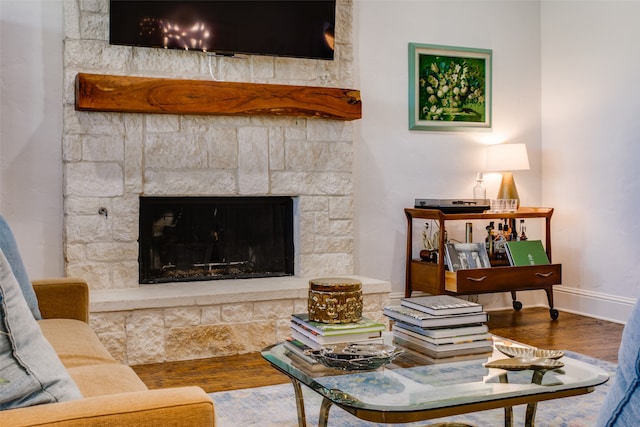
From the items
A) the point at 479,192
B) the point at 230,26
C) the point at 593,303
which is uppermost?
the point at 230,26

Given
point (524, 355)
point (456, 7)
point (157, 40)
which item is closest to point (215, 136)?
point (157, 40)

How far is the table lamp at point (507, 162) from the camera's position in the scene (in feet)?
15.0

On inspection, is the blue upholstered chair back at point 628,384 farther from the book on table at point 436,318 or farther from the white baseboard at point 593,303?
the white baseboard at point 593,303

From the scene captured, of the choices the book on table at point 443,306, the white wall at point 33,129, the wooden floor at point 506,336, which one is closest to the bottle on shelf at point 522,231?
the wooden floor at point 506,336

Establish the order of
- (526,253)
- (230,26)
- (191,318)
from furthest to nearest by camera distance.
A: (526,253) → (230,26) → (191,318)

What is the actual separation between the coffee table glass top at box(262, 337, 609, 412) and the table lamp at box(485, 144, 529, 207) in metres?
2.73

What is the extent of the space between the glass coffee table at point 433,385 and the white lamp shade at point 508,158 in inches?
108

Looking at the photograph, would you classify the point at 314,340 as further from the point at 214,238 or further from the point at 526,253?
the point at 526,253

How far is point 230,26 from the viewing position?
13.1 ft

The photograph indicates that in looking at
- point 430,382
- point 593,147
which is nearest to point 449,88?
point 593,147

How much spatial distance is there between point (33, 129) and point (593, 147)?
3.54 meters

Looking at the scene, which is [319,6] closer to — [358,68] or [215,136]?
[358,68]

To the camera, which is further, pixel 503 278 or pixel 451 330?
pixel 503 278

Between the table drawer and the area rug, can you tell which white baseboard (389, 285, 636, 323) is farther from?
the area rug
